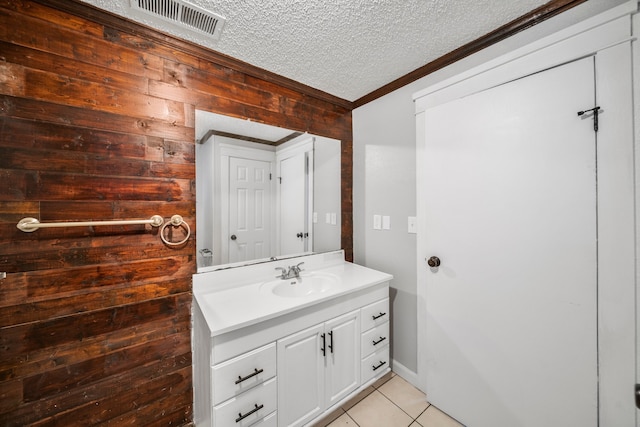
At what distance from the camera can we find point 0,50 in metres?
1.03

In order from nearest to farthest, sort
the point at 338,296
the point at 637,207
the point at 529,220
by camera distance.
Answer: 1. the point at 637,207
2. the point at 529,220
3. the point at 338,296

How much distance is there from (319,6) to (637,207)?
1.62 metres

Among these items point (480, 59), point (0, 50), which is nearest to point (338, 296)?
point (480, 59)

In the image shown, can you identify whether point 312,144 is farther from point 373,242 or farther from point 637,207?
point 637,207

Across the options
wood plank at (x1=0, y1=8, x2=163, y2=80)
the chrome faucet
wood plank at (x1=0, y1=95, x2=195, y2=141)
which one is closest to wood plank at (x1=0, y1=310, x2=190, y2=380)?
the chrome faucet

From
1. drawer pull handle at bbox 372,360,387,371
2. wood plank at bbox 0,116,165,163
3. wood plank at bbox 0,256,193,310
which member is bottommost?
drawer pull handle at bbox 372,360,387,371

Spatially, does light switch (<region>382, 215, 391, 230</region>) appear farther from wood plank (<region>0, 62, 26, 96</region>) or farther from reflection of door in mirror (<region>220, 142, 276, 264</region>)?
wood plank (<region>0, 62, 26, 96</region>)

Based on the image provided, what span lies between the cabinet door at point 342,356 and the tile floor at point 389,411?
0.17 metres

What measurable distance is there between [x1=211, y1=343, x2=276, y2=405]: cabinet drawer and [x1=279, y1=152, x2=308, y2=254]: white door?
2.62 ft

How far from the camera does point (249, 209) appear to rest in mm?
1723

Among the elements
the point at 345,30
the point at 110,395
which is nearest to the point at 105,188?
the point at 110,395

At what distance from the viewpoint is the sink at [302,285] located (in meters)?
1.61

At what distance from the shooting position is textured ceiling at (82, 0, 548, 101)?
116 cm

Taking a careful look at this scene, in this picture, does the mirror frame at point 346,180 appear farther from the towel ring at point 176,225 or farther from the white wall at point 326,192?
the towel ring at point 176,225
